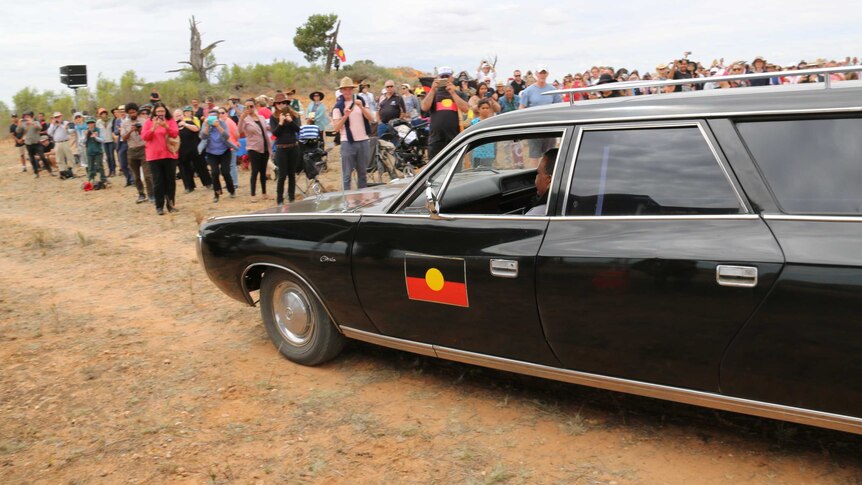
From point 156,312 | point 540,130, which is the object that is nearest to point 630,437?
point 540,130

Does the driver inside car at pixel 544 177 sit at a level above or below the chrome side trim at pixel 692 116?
below

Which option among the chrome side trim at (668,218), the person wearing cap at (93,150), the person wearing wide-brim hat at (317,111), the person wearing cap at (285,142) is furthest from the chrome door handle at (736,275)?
the person wearing cap at (93,150)

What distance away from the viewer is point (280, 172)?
38.8 feet

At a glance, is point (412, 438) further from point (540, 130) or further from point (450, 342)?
point (540, 130)

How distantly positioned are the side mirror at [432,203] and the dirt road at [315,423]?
3.77ft

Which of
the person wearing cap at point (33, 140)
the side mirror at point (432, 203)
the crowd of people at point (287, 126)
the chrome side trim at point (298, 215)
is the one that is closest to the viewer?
the side mirror at point (432, 203)

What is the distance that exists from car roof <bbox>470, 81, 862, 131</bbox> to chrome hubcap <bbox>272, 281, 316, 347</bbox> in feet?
6.13

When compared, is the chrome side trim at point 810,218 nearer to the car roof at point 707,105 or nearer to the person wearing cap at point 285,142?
the car roof at point 707,105

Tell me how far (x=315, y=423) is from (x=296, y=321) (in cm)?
103

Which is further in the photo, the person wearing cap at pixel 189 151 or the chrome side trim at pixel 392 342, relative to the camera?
the person wearing cap at pixel 189 151

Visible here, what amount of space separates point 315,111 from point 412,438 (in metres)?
12.1

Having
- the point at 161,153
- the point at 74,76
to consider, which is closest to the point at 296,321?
the point at 161,153

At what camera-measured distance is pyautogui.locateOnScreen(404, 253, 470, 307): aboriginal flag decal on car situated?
3789 mm

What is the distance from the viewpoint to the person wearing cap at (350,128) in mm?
10609
